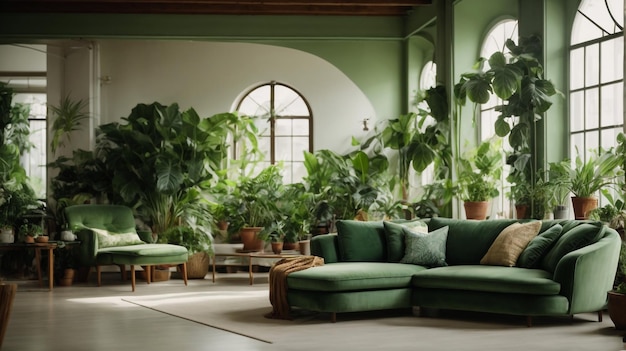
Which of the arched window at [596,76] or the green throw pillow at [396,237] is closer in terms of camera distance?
the green throw pillow at [396,237]

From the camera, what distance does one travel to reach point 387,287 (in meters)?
6.86

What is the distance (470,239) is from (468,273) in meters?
0.86

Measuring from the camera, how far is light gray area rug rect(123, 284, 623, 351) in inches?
220

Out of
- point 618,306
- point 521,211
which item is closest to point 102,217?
point 521,211

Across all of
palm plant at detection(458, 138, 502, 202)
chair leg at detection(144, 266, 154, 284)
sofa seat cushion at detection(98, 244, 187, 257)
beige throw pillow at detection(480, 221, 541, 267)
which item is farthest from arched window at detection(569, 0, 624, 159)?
chair leg at detection(144, 266, 154, 284)

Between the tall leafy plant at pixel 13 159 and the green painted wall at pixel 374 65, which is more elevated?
the green painted wall at pixel 374 65

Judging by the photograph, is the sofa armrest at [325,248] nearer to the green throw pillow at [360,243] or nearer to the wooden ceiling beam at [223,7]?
the green throw pillow at [360,243]

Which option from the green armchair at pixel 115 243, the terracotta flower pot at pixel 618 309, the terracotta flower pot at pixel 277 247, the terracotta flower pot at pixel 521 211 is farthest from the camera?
the terracotta flower pot at pixel 277 247

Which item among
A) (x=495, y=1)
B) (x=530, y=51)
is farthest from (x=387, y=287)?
(x=495, y=1)

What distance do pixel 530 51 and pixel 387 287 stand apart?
2.90m

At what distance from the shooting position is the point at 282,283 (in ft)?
22.7

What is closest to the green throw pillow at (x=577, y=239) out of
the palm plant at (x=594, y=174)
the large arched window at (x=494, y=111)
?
the palm plant at (x=594, y=174)

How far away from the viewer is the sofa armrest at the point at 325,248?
7.57 m

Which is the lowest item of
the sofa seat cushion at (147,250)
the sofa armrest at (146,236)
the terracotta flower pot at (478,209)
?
the sofa seat cushion at (147,250)
